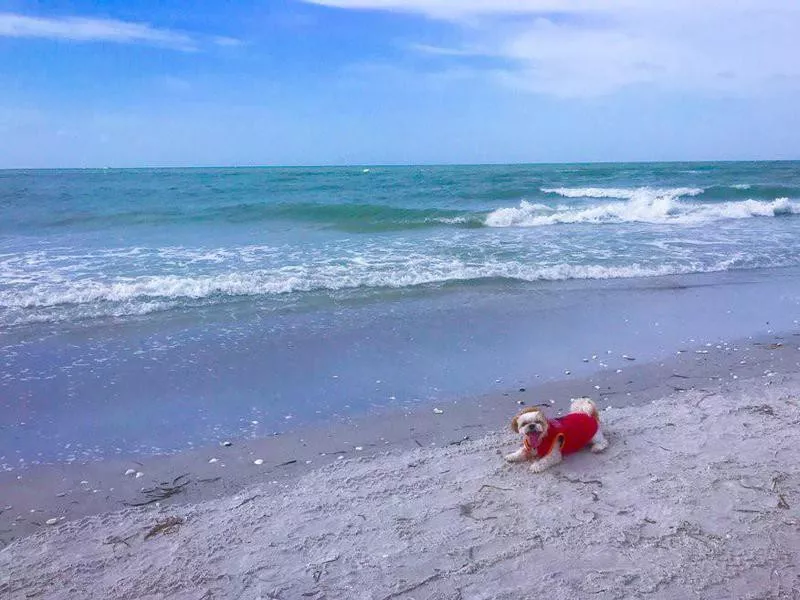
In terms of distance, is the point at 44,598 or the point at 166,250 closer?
the point at 44,598

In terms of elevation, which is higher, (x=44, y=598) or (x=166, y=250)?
(x=166, y=250)

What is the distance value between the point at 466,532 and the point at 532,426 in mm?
906

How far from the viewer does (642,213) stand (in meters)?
20.3

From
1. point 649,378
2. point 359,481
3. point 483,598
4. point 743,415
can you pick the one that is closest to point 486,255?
point 649,378

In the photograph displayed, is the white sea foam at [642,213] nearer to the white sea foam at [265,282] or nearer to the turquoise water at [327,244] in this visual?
the turquoise water at [327,244]

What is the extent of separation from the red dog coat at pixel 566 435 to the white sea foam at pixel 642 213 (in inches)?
559

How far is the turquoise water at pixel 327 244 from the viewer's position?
9172mm

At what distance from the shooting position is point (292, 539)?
11.4 ft

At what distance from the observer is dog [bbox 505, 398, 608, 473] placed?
13.5ft

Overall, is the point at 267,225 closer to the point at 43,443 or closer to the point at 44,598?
the point at 43,443

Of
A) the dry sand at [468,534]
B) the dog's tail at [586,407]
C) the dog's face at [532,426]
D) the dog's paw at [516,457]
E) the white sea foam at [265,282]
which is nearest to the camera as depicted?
the dry sand at [468,534]

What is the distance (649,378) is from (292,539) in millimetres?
3770

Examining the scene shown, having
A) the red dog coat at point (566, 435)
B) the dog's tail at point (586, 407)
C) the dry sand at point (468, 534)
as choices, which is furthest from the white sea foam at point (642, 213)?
the dry sand at point (468, 534)

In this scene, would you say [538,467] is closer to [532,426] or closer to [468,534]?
[532,426]
